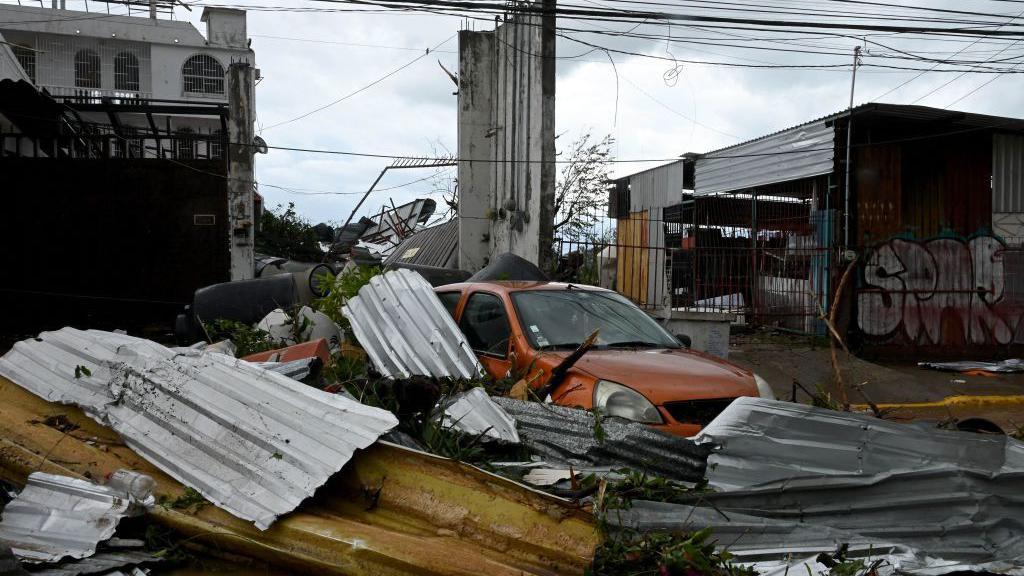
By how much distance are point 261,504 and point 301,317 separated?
4.07 m

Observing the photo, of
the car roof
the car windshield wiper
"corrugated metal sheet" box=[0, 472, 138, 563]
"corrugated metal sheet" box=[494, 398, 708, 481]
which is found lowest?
"corrugated metal sheet" box=[0, 472, 138, 563]

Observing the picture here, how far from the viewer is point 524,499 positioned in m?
3.33

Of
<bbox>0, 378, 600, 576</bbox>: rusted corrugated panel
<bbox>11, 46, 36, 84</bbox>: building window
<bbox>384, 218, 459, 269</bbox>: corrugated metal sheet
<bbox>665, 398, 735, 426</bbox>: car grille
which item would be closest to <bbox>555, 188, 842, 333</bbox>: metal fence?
<bbox>384, 218, 459, 269</bbox>: corrugated metal sheet

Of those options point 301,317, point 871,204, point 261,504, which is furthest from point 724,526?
point 871,204

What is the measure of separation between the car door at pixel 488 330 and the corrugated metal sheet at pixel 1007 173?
11067mm

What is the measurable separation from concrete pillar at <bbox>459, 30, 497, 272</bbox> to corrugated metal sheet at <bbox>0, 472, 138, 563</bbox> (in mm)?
11134

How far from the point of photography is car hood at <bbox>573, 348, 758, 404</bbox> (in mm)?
4875

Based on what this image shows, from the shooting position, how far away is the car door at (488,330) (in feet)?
18.8

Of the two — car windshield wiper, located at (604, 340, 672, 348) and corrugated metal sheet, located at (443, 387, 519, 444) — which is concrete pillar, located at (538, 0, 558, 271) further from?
corrugated metal sheet, located at (443, 387, 519, 444)

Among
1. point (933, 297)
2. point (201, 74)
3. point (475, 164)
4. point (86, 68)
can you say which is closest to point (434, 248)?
point (475, 164)

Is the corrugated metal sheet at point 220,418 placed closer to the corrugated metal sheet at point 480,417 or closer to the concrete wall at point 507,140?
the corrugated metal sheet at point 480,417

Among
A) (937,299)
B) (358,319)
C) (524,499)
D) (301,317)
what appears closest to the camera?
(524,499)

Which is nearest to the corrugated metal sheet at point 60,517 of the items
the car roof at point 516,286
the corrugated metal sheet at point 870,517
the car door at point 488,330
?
the corrugated metal sheet at point 870,517

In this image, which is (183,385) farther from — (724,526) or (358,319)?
(724,526)
